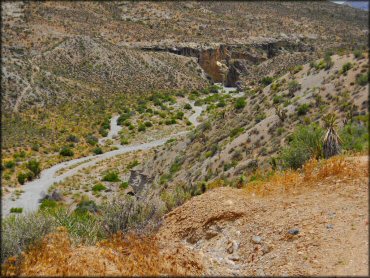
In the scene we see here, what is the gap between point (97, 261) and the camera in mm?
6426

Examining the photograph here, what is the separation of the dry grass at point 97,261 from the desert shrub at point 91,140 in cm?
3973

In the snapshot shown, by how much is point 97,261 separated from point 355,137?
24.4ft

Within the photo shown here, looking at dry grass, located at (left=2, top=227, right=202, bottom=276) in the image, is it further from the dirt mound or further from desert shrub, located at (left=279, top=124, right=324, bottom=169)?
desert shrub, located at (left=279, top=124, right=324, bottom=169)

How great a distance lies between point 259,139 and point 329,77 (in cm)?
430

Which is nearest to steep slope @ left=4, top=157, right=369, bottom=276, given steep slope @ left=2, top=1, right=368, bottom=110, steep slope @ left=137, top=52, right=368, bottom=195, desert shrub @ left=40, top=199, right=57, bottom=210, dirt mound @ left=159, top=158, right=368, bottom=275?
dirt mound @ left=159, top=158, right=368, bottom=275

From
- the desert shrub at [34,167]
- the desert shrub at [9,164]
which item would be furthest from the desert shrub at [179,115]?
the desert shrub at [9,164]

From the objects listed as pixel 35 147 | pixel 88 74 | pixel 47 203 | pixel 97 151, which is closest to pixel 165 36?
pixel 88 74

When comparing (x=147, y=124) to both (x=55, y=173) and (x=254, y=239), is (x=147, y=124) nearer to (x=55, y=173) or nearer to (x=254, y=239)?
(x=55, y=173)

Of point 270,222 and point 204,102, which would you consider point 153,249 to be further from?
point 204,102

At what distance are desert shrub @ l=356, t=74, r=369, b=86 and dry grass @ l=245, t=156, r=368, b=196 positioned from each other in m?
6.93

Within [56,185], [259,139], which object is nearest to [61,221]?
[259,139]

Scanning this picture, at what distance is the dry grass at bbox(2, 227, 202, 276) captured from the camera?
6098 millimetres

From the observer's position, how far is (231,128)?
23.0 metres

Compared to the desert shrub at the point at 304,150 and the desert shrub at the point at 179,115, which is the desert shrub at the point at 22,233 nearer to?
the desert shrub at the point at 304,150
